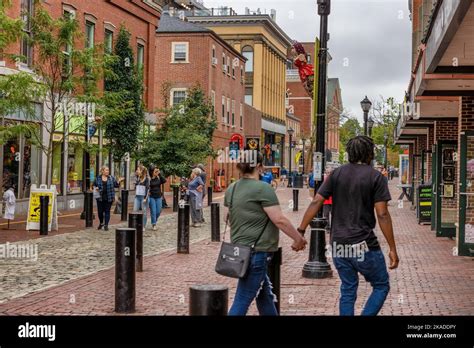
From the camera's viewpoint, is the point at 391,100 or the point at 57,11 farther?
the point at 391,100

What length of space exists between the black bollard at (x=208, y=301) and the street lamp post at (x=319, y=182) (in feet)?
18.6

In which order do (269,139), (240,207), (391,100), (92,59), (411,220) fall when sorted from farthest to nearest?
(269,139) → (391,100) → (411,220) → (92,59) → (240,207)

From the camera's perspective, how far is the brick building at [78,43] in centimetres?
2508

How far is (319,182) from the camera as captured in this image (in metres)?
13.2

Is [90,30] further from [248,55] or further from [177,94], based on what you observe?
[248,55]

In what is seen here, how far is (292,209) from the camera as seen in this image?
1266 inches

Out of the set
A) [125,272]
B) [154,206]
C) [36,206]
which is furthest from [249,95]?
[125,272]

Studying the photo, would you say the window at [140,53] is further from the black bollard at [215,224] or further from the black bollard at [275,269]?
the black bollard at [275,269]

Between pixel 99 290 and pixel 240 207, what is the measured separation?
4.32 metres

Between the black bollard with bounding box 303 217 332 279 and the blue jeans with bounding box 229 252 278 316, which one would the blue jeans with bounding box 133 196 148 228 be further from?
the blue jeans with bounding box 229 252 278 316

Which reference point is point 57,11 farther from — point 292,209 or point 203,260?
point 203,260

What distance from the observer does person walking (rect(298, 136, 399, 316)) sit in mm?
7102

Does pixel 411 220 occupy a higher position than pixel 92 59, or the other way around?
pixel 92 59
